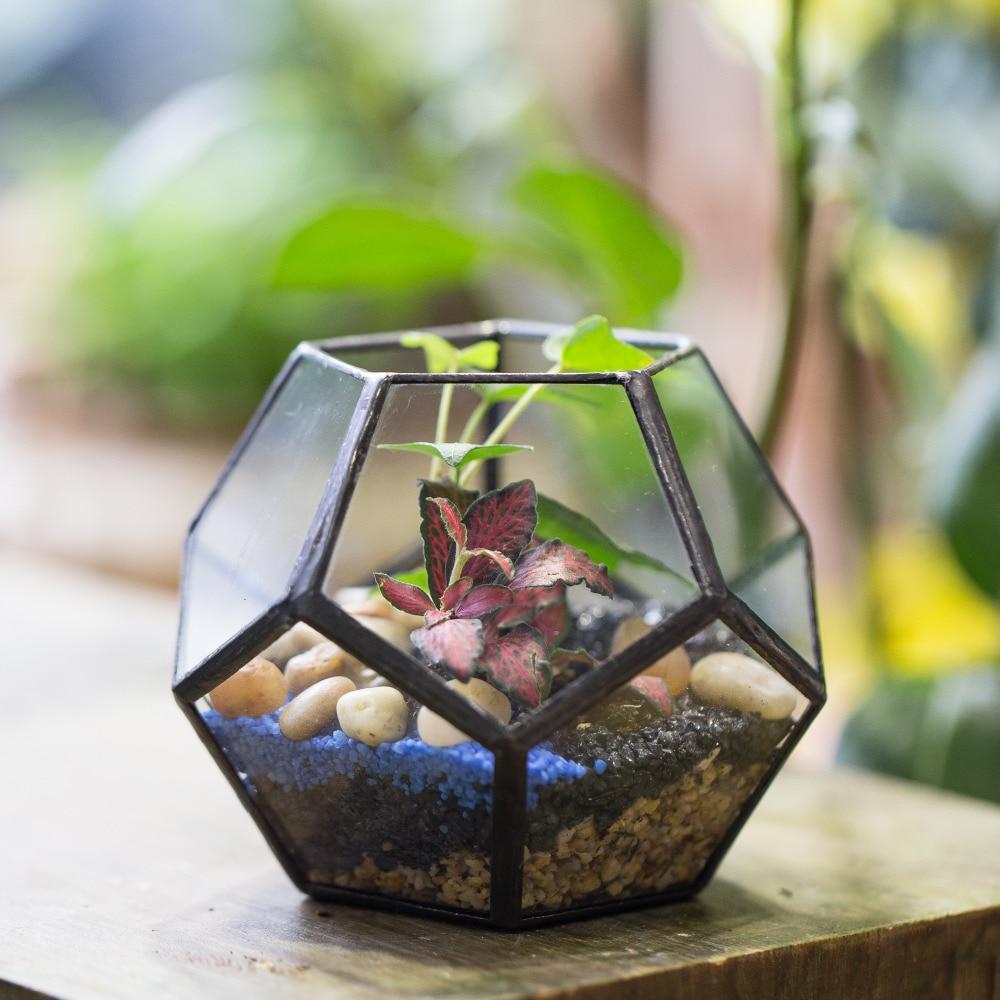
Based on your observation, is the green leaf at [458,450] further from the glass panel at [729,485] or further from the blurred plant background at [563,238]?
the blurred plant background at [563,238]

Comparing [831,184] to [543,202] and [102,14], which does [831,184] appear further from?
[102,14]

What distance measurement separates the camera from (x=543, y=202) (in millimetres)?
1001

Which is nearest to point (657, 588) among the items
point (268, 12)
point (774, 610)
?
point (774, 610)

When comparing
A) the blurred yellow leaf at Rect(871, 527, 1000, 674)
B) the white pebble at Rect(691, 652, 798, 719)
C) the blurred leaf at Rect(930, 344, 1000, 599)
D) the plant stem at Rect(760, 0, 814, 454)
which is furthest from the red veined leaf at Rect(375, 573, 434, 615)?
the blurred yellow leaf at Rect(871, 527, 1000, 674)

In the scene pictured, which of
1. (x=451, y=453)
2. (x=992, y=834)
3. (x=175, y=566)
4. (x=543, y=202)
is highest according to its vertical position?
(x=543, y=202)

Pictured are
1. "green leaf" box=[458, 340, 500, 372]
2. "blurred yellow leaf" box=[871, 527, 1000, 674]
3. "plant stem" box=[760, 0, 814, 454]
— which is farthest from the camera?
"blurred yellow leaf" box=[871, 527, 1000, 674]

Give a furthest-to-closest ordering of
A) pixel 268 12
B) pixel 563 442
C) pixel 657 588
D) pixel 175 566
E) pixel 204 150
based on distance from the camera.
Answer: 1. pixel 268 12
2. pixel 175 566
3. pixel 204 150
4. pixel 563 442
5. pixel 657 588

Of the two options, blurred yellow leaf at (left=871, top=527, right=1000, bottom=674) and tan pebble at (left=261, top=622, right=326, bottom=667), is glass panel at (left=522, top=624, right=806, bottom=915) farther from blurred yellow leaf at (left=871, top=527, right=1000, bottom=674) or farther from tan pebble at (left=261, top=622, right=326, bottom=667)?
blurred yellow leaf at (left=871, top=527, right=1000, bottom=674)

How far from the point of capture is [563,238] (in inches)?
41.8

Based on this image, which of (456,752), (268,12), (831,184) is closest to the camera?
(456,752)

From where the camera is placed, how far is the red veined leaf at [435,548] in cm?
47

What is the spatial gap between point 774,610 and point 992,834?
0.72 feet

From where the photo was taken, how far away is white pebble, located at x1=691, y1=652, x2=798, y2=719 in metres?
0.48

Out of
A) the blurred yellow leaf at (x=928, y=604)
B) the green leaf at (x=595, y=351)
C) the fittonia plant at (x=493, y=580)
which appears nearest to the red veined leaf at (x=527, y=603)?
the fittonia plant at (x=493, y=580)
